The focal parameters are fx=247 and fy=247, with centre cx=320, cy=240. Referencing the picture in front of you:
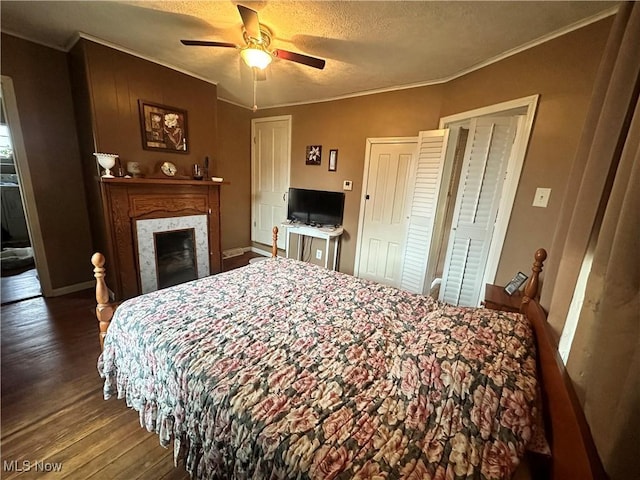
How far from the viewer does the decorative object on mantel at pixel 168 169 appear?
2.73 metres

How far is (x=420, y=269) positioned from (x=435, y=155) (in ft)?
4.12

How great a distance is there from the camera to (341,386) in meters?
0.94

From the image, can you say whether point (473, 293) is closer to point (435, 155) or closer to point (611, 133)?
point (435, 155)

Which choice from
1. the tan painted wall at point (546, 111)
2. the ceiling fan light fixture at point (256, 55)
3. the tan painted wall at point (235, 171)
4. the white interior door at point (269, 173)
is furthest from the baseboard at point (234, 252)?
the tan painted wall at point (546, 111)

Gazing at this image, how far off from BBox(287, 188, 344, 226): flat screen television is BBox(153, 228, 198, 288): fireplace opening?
4.73 feet

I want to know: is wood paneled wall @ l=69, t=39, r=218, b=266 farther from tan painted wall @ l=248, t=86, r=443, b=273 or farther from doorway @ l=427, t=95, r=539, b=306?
doorway @ l=427, t=95, r=539, b=306

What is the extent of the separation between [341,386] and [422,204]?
7.57ft

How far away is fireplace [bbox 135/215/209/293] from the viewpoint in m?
2.69

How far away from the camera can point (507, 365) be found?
0.92 meters

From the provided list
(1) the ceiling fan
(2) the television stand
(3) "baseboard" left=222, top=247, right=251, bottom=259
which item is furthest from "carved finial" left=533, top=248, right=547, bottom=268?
(3) "baseboard" left=222, top=247, right=251, bottom=259

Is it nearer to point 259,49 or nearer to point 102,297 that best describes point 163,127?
point 259,49

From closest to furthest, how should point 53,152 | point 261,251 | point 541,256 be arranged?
point 541,256
point 53,152
point 261,251

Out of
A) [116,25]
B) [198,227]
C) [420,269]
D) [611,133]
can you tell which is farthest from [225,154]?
[611,133]

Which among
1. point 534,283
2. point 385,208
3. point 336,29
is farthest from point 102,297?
point 385,208
